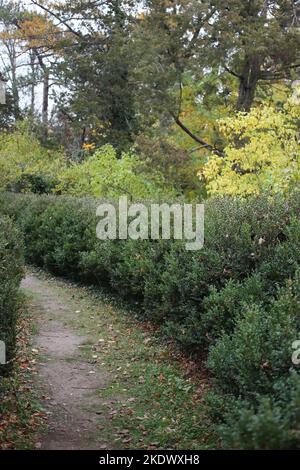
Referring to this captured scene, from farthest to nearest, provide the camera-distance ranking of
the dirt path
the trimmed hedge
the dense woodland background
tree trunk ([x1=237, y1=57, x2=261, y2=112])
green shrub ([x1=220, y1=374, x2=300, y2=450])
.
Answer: tree trunk ([x1=237, y1=57, x2=261, y2=112]) → the dense woodland background → the dirt path → the trimmed hedge → green shrub ([x1=220, y1=374, x2=300, y2=450])

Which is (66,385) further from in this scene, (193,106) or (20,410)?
(193,106)

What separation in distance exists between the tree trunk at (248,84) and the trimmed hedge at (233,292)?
334 inches

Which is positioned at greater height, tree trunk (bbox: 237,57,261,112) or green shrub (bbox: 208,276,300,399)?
tree trunk (bbox: 237,57,261,112)

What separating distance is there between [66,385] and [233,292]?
7.46ft

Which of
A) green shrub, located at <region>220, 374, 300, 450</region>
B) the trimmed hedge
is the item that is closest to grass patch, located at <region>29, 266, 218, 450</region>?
the trimmed hedge

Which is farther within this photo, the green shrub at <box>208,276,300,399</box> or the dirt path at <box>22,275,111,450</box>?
the dirt path at <box>22,275,111,450</box>

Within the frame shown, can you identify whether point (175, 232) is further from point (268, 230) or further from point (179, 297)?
point (268, 230)

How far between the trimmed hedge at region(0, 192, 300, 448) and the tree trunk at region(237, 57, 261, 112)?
27.8ft

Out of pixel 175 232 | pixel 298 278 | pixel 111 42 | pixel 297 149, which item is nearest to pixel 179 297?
pixel 175 232

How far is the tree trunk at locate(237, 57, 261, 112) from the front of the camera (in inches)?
680

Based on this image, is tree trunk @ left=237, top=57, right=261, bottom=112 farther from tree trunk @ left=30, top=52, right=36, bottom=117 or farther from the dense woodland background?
tree trunk @ left=30, top=52, right=36, bottom=117

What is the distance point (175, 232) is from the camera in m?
7.62

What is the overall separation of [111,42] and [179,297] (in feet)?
72.8

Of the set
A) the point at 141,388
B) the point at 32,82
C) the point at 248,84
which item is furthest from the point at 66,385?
the point at 32,82
